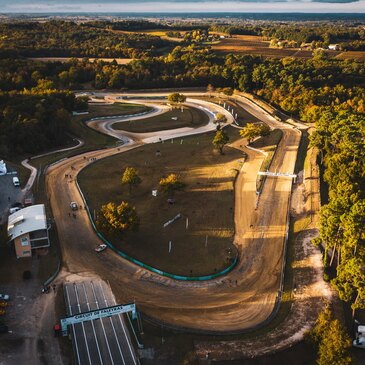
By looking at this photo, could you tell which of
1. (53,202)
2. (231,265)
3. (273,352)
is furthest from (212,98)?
(273,352)

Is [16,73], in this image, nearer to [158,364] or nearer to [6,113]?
[6,113]

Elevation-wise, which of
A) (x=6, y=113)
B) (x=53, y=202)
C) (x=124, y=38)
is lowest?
(x=53, y=202)

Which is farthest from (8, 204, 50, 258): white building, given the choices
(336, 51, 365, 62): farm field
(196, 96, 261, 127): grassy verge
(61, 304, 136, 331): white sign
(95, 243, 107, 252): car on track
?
(336, 51, 365, 62): farm field

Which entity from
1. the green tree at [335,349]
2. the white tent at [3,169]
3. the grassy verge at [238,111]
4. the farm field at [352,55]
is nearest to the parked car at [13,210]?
the white tent at [3,169]

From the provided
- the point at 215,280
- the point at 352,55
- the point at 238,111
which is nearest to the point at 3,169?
the point at 215,280

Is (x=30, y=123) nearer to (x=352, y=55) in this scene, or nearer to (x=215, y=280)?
(x=215, y=280)

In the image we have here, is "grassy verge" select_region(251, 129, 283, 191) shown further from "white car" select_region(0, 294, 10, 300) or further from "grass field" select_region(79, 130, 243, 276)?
"white car" select_region(0, 294, 10, 300)
